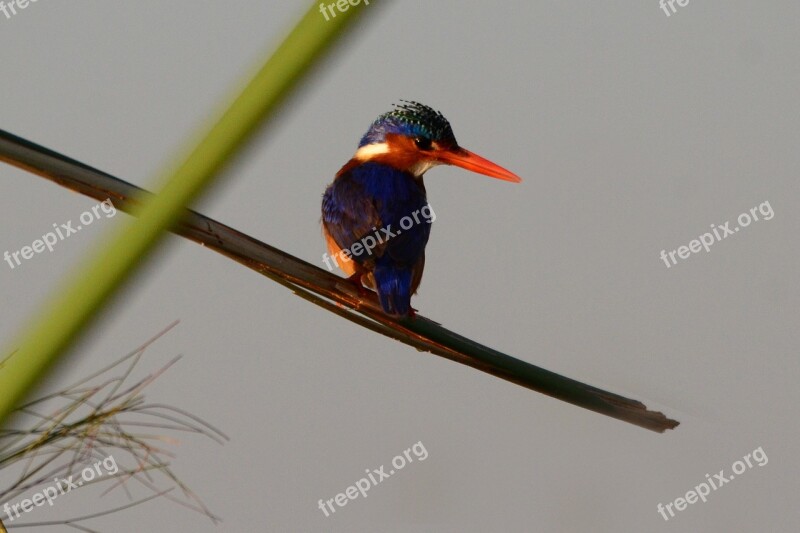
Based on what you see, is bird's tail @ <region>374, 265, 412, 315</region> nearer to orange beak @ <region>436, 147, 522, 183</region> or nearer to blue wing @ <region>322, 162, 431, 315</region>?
blue wing @ <region>322, 162, 431, 315</region>

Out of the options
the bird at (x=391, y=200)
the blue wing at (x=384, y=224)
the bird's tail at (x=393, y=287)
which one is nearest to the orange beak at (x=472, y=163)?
the bird at (x=391, y=200)

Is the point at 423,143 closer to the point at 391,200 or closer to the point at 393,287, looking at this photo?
the point at 391,200

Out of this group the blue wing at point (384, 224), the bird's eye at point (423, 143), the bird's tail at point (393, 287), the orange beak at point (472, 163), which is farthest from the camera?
the bird's eye at point (423, 143)

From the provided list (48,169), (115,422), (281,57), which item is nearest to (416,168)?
(115,422)

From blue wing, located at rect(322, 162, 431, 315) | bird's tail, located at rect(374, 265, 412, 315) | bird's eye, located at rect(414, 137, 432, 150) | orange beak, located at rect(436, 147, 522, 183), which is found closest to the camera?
bird's tail, located at rect(374, 265, 412, 315)

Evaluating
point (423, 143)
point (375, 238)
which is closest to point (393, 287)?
point (375, 238)

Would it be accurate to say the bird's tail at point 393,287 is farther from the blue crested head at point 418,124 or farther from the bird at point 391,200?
the blue crested head at point 418,124

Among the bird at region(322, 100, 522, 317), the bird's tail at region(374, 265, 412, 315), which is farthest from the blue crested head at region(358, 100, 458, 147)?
the bird's tail at region(374, 265, 412, 315)
